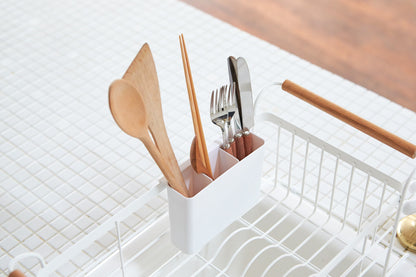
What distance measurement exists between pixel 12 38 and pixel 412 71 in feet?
4.35

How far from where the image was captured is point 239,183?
35.6 inches

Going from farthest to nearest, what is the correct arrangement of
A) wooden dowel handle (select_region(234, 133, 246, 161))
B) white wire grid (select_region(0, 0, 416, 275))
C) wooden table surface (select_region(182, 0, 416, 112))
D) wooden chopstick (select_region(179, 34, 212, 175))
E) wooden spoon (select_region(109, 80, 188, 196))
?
wooden table surface (select_region(182, 0, 416, 112)) → white wire grid (select_region(0, 0, 416, 275)) → wooden dowel handle (select_region(234, 133, 246, 161)) → wooden chopstick (select_region(179, 34, 212, 175)) → wooden spoon (select_region(109, 80, 188, 196))

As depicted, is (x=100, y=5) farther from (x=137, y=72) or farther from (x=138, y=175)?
(x=137, y=72)

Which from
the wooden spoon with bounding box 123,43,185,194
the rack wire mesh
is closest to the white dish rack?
the rack wire mesh

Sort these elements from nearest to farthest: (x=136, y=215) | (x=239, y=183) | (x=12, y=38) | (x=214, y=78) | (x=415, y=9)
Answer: (x=239, y=183) < (x=136, y=215) < (x=214, y=78) < (x=12, y=38) < (x=415, y=9)

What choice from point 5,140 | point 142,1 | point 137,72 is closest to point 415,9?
point 142,1

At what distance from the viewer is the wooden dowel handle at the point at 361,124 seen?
2.82ft

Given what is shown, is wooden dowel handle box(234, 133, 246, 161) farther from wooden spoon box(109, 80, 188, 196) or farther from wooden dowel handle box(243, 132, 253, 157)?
wooden spoon box(109, 80, 188, 196)

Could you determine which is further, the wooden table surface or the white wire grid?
the wooden table surface

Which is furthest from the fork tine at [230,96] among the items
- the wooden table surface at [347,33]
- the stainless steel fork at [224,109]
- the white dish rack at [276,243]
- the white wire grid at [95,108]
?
the wooden table surface at [347,33]

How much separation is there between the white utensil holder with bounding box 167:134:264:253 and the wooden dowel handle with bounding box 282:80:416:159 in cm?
11

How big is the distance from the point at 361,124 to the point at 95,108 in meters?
0.89

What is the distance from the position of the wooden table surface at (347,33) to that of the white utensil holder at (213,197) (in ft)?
3.77

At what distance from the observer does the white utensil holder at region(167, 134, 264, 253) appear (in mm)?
849
